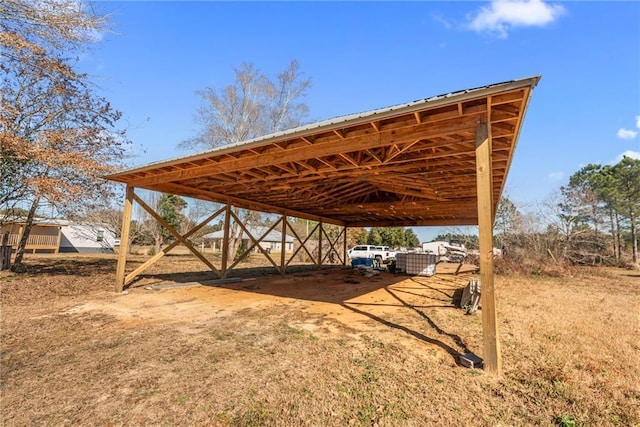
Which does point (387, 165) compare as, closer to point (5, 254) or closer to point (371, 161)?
point (371, 161)

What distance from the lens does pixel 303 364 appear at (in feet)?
11.1

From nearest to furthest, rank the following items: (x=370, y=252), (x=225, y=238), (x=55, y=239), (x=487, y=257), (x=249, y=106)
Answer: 1. (x=487, y=257)
2. (x=225, y=238)
3. (x=249, y=106)
4. (x=55, y=239)
5. (x=370, y=252)

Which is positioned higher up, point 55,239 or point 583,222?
point 583,222

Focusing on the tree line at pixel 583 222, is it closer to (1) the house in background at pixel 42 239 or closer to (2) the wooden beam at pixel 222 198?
(2) the wooden beam at pixel 222 198

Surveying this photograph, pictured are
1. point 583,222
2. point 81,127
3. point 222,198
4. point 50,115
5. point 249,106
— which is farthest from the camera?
point 583,222

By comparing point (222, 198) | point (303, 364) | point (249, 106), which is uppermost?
point (249, 106)

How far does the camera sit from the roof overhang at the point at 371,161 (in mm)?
3941

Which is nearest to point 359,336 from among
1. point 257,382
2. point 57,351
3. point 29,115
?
point 257,382

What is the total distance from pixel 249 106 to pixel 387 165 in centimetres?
1245

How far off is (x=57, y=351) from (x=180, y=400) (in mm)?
2422

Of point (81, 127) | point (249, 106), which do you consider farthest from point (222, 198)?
point (249, 106)

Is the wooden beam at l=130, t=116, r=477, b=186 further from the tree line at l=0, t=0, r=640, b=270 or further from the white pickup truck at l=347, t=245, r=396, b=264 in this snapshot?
the white pickup truck at l=347, t=245, r=396, b=264

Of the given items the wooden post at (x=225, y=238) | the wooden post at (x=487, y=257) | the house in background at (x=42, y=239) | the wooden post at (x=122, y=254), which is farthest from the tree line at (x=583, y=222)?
the house in background at (x=42, y=239)

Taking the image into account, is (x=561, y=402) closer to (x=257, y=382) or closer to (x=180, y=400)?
(x=257, y=382)
